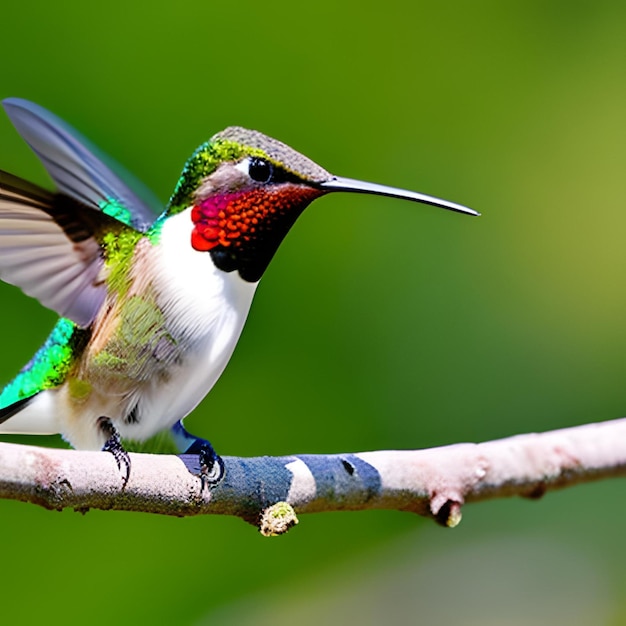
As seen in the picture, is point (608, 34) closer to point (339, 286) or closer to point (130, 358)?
point (339, 286)

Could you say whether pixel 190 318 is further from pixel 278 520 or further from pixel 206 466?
pixel 278 520

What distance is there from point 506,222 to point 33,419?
1.97 m

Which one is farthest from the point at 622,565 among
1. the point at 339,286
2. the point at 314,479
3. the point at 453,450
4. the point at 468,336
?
the point at 314,479

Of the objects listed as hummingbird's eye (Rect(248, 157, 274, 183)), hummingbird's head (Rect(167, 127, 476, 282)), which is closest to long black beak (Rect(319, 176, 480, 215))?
hummingbird's head (Rect(167, 127, 476, 282))

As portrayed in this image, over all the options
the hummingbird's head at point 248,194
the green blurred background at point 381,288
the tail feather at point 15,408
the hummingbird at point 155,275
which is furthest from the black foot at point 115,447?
the green blurred background at point 381,288

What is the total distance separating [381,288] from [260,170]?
4.20 feet

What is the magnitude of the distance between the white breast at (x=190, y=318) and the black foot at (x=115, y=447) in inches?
1.7

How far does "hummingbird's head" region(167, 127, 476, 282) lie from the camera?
7.97 ft

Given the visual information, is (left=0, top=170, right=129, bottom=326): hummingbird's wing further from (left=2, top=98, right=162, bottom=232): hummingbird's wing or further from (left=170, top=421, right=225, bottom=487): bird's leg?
(left=170, top=421, right=225, bottom=487): bird's leg

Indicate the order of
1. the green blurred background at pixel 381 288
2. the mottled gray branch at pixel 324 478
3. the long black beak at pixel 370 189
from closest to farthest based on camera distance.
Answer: the mottled gray branch at pixel 324 478 → the long black beak at pixel 370 189 → the green blurred background at pixel 381 288

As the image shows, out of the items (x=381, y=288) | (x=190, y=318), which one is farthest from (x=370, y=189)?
(x=381, y=288)

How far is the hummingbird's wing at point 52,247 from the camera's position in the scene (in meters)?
2.38

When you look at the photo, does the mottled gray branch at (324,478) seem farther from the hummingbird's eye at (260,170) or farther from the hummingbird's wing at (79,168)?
the hummingbird's wing at (79,168)

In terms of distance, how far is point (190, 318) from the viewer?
244 cm
